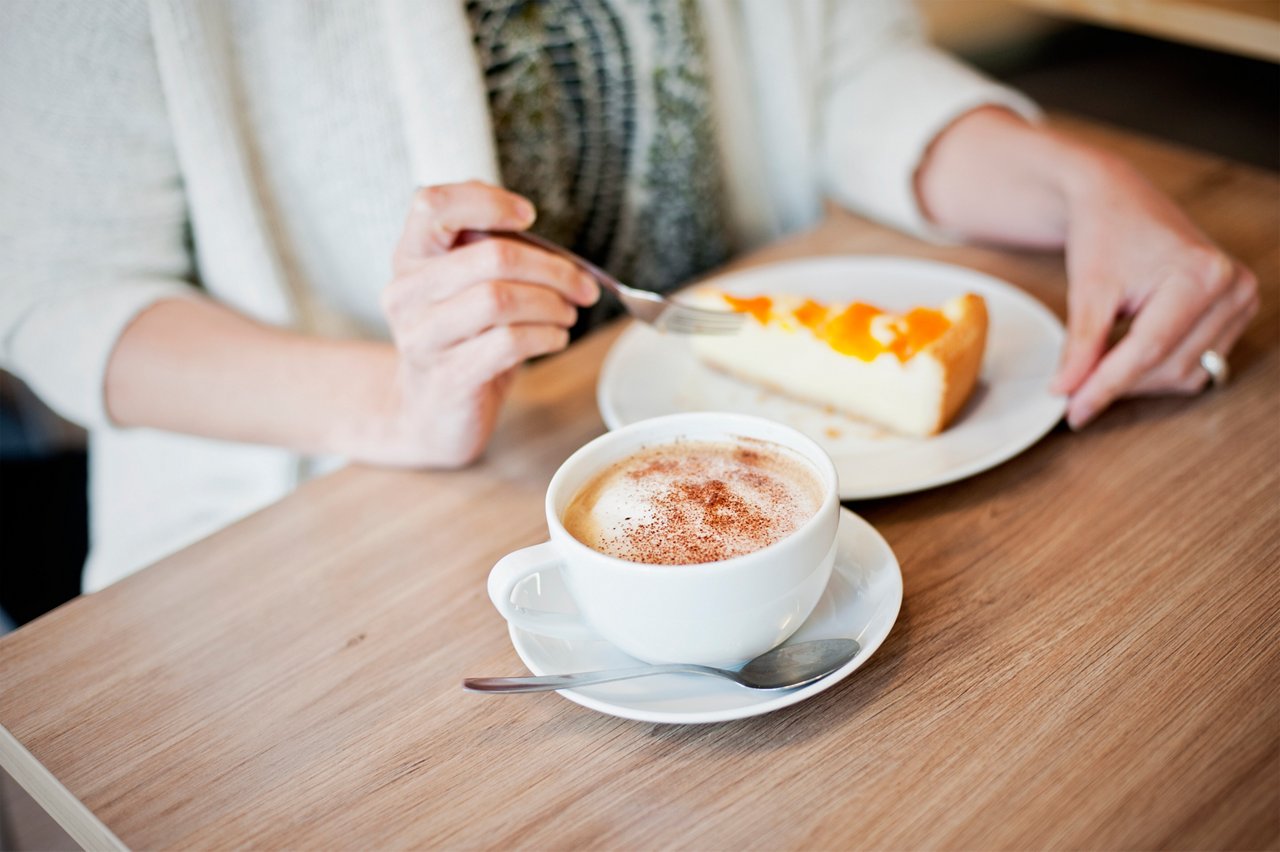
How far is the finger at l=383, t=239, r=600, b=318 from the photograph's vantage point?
88cm

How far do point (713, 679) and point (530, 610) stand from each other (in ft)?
0.40

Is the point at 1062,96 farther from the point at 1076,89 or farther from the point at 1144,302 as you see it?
the point at 1144,302

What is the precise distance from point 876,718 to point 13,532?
5.49 ft

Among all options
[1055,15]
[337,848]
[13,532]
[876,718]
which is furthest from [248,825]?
[1055,15]

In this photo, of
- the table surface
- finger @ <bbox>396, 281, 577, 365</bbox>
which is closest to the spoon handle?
finger @ <bbox>396, 281, 577, 365</bbox>

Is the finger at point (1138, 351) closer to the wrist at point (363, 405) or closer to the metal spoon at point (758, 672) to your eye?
the metal spoon at point (758, 672)

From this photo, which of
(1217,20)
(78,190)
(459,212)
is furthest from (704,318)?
(1217,20)

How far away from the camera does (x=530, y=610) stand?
0.68m

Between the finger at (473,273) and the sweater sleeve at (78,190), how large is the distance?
0.33m

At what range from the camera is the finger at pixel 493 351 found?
900 mm

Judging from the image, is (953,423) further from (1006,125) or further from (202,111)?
(202,111)

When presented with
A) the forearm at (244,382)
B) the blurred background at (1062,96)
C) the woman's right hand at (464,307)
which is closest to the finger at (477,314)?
the woman's right hand at (464,307)

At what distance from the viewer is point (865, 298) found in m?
1.14

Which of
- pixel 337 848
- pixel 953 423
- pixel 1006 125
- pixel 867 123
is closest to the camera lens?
pixel 337 848
